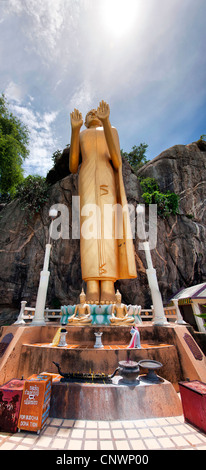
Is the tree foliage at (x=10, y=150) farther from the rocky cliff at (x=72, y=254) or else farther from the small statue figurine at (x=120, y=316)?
the small statue figurine at (x=120, y=316)

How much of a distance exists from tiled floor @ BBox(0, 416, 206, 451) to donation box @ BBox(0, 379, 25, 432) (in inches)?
2.7

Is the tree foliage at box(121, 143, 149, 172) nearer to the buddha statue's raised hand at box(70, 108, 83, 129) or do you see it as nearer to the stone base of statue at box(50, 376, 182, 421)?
the buddha statue's raised hand at box(70, 108, 83, 129)

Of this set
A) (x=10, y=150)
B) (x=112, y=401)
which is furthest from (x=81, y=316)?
(x=10, y=150)

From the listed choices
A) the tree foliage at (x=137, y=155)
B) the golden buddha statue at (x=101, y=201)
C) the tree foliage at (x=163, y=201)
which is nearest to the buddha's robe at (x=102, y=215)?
the golden buddha statue at (x=101, y=201)

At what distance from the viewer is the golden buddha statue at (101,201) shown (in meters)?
5.74

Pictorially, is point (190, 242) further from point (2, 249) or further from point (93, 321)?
point (2, 249)

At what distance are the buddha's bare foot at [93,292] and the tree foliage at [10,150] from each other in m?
9.32

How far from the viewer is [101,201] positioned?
6.47 m

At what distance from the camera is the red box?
199 cm

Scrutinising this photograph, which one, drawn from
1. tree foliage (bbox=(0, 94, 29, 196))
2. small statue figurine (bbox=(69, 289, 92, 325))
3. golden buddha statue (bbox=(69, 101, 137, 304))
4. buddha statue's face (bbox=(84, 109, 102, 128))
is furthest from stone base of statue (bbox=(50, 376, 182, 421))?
tree foliage (bbox=(0, 94, 29, 196))

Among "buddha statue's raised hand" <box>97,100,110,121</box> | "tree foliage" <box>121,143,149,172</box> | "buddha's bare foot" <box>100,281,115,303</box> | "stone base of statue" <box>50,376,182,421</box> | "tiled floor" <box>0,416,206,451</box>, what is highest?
"tree foliage" <box>121,143,149,172</box>

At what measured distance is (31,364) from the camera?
10.6 ft

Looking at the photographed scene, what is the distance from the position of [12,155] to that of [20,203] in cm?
315

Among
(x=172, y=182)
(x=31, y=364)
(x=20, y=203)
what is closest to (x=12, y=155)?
(x=20, y=203)
